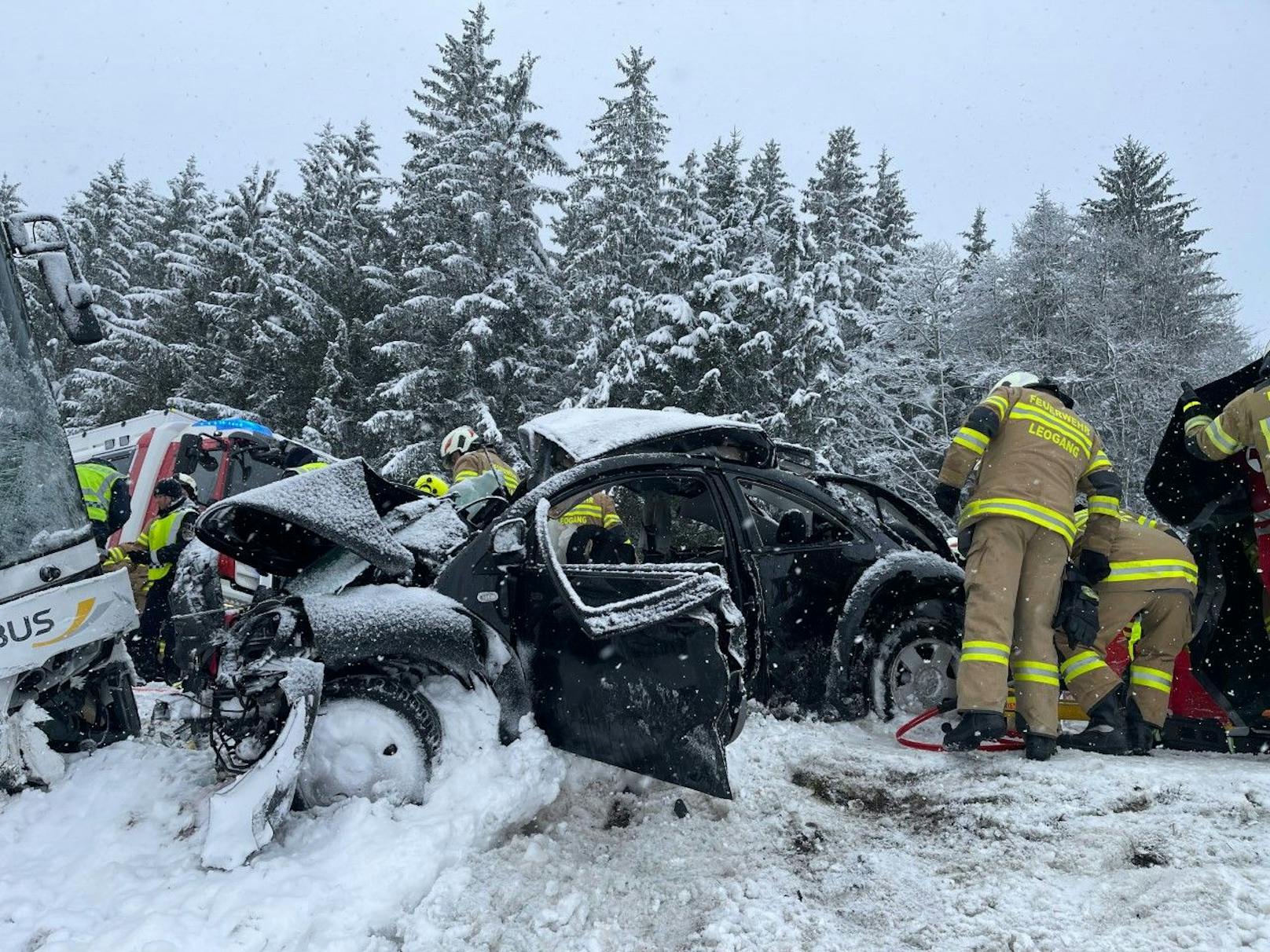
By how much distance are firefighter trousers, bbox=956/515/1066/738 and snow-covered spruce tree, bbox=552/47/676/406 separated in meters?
15.0

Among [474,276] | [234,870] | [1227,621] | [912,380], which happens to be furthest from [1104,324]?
[234,870]

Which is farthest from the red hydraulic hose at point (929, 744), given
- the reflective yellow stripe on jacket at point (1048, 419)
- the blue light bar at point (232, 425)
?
the blue light bar at point (232, 425)

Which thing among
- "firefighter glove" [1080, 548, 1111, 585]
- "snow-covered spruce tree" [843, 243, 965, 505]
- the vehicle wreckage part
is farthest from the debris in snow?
"snow-covered spruce tree" [843, 243, 965, 505]

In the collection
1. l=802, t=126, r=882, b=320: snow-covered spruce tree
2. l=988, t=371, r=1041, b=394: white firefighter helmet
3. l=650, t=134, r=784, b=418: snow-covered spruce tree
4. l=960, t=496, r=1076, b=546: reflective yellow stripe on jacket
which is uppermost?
l=802, t=126, r=882, b=320: snow-covered spruce tree

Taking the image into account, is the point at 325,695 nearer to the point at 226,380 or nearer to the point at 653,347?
the point at 653,347

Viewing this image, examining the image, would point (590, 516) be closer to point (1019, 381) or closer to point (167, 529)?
point (1019, 381)

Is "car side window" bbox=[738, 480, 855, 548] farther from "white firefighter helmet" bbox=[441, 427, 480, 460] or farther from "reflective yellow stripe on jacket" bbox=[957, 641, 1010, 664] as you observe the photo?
"white firefighter helmet" bbox=[441, 427, 480, 460]

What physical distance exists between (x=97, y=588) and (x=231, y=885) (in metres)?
1.66

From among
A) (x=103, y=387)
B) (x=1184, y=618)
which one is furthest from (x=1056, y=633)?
(x=103, y=387)

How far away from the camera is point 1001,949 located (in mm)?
2488

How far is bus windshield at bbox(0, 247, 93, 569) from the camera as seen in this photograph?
3.53 m

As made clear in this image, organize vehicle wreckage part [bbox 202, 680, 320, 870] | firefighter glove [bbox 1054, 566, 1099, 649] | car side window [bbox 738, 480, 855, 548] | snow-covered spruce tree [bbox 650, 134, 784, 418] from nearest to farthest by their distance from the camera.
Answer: vehicle wreckage part [bbox 202, 680, 320, 870]
firefighter glove [bbox 1054, 566, 1099, 649]
car side window [bbox 738, 480, 855, 548]
snow-covered spruce tree [bbox 650, 134, 784, 418]

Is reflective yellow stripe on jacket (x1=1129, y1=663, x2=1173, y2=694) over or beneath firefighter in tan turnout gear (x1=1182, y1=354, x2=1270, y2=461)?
beneath

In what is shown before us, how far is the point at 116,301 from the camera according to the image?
31.7 meters
